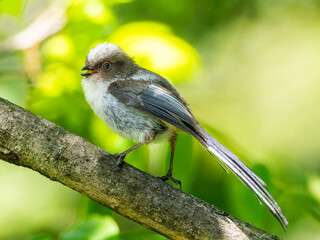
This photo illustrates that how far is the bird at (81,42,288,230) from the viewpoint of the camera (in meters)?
2.55

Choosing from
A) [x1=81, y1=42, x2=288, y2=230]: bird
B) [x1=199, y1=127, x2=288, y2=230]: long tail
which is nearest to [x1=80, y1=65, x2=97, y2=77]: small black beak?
[x1=81, y1=42, x2=288, y2=230]: bird

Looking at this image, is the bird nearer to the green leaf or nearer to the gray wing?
the gray wing

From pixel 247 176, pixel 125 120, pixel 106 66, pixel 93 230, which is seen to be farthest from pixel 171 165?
pixel 106 66

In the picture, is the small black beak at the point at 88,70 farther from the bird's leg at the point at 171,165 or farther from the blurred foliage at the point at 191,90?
the bird's leg at the point at 171,165

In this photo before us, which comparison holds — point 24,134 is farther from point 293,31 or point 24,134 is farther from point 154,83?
point 293,31

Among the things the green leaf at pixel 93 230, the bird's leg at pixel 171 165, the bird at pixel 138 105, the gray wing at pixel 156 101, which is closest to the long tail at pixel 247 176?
the bird at pixel 138 105

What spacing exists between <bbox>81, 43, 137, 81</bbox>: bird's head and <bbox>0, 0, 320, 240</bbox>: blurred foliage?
0.35 feet

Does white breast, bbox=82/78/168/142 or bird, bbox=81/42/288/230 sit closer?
bird, bbox=81/42/288/230

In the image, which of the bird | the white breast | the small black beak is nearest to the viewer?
the bird

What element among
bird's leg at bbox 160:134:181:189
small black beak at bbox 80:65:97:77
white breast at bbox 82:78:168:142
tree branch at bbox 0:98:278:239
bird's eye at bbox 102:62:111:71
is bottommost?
tree branch at bbox 0:98:278:239

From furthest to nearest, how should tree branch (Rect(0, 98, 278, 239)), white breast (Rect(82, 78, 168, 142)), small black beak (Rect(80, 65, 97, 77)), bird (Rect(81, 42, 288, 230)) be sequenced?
small black beak (Rect(80, 65, 97, 77)), white breast (Rect(82, 78, 168, 142)), bird (Rect(81, 42, 288, 230)), tree branch (Rect(0, 98, 278, 239))

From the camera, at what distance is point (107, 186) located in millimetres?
2244

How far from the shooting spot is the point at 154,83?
2.87 metres

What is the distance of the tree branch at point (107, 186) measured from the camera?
222cm
